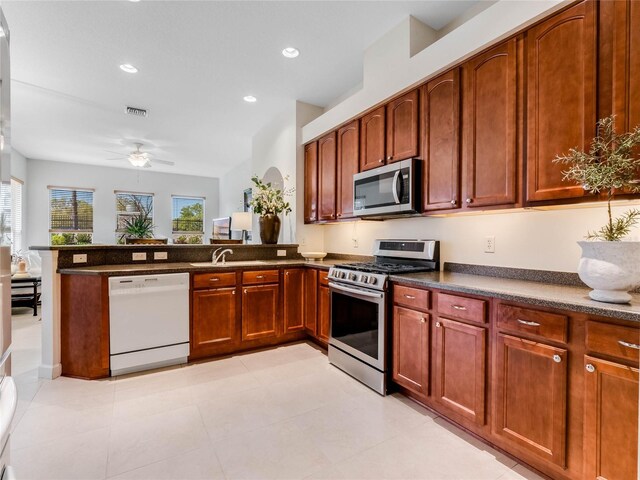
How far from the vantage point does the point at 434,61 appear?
2439 mm

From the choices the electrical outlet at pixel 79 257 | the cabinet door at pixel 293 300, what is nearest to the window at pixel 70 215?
the electrical outlet at pixel 79 257

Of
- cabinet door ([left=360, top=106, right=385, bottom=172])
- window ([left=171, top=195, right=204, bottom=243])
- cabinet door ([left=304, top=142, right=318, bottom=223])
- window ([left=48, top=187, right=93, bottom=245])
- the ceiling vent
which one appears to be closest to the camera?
cabinet door ([left=360, top=106, right=385, bottom=172])

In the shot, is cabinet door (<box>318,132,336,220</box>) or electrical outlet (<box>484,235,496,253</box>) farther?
cabinet door (<box>318,132,336,220</box>)

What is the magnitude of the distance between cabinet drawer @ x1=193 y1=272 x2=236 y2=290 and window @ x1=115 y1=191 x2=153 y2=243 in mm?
6025

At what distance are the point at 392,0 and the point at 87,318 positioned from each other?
3605 millimetres

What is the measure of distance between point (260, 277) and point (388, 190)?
5.27 feet

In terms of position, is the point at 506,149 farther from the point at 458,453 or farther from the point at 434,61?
the point at 458,453

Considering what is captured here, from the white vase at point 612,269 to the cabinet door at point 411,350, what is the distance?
955mm

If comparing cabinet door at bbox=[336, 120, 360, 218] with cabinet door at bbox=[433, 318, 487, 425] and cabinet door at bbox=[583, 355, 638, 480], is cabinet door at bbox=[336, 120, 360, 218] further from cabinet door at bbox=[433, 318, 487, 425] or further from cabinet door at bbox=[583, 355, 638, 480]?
cabinet door at bbox=[583, 355, 638, 480]

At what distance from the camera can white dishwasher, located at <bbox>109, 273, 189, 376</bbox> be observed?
2.75 meters

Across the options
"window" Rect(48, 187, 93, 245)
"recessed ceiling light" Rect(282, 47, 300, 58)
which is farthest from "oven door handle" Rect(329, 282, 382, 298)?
"window" Rect(48, 187, 93, 245)

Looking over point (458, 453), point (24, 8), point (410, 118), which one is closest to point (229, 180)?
point (24, 8)

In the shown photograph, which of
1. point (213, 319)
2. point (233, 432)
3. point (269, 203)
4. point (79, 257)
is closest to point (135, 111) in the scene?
point (269, 203)

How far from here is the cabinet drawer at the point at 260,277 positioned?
332 cm
